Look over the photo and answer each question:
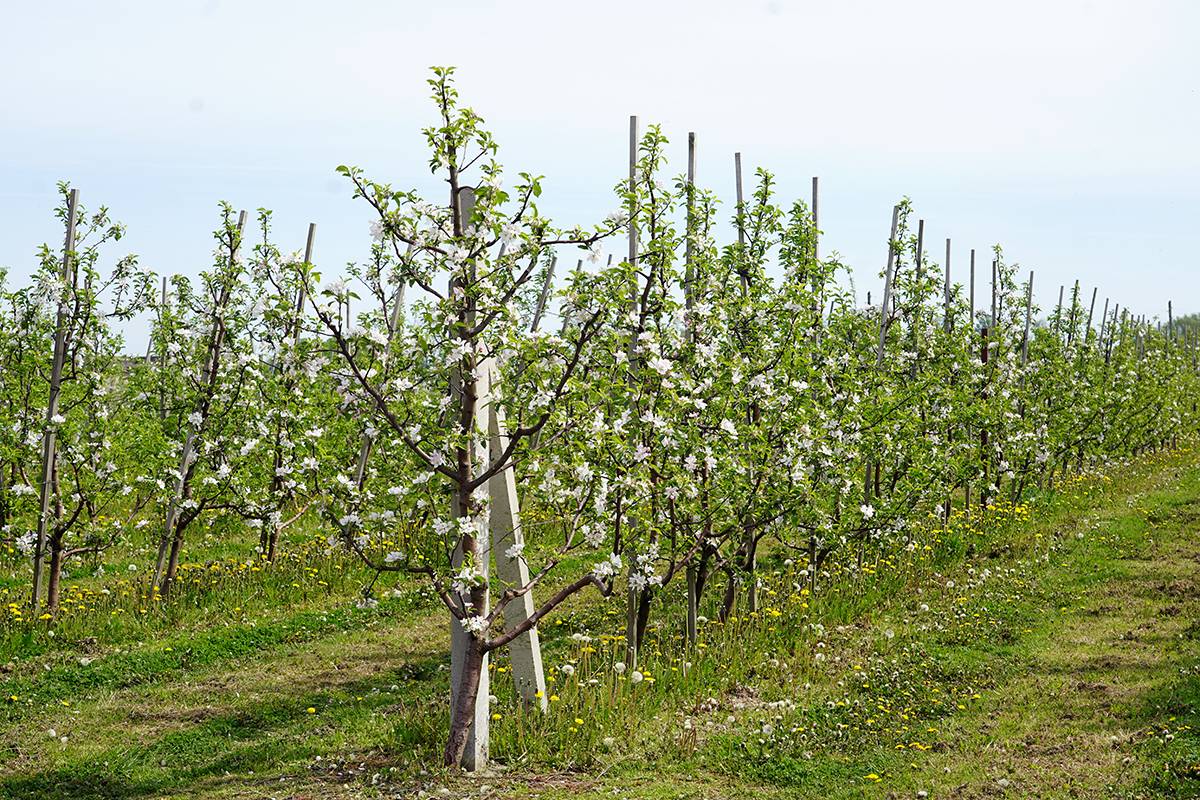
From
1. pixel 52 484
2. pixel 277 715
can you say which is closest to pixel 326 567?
pixel 52 484

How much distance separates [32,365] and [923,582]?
10.1 metres

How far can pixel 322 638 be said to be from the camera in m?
10.5

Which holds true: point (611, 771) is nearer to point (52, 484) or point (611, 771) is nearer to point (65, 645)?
point (65, 645)

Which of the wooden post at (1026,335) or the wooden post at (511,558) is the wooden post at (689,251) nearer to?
the wooden post at (511,558)

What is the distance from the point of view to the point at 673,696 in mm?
8086

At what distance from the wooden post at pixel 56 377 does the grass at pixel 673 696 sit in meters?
0.82

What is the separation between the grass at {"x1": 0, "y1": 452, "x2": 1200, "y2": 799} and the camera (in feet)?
22.0

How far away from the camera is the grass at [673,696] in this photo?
669 cm

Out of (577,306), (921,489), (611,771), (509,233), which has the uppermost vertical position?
(509,233)

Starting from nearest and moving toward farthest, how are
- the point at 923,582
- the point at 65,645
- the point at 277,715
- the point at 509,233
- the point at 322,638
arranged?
the point at 509,233
the point at 277,715
the point at 65,645
the point at 322,638
the point at 923,582

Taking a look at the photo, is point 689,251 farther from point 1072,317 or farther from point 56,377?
point 1072,317

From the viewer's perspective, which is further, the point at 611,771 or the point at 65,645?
the point at 65,645

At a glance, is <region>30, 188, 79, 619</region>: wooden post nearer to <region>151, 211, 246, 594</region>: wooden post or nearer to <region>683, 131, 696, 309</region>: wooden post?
<region>151, 211, 246, 594</region>: wooden post

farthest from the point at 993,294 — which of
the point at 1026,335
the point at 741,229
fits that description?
the point at 741,229
